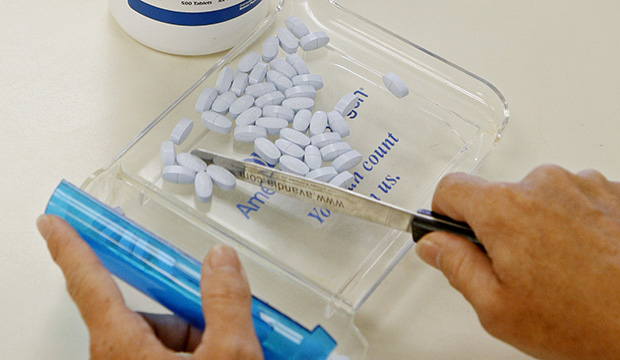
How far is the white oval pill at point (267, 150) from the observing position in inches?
28.8

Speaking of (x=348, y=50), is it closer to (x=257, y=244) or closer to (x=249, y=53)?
(x=249, y=53)

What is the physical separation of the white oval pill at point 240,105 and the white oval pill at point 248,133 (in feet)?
0.08

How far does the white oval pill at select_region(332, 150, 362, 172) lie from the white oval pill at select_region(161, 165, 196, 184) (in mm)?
151

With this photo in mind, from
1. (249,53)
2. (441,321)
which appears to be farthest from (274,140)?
(441,321)

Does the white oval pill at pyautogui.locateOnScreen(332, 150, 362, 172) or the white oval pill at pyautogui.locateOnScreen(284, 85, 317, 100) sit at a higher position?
the white oval pill at pyautogui.locateOnScreen(284, 85, 317, 100)

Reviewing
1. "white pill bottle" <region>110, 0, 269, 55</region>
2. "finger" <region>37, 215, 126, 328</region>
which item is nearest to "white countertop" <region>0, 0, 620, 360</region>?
"white pill bottle" <region>110, 0, 269, 55</region>

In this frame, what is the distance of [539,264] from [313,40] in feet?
1.34

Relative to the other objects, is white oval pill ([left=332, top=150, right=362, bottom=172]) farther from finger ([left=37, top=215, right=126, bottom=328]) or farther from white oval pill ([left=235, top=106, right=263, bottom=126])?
finger ([left=37, top=215, right=126, bottom=328])

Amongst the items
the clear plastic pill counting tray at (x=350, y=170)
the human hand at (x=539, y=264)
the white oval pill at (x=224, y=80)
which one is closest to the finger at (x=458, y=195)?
the human hand at (x=539, y=264)

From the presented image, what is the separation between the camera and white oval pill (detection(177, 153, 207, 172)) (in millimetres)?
714

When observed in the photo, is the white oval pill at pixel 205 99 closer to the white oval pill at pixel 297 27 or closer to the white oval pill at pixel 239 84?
the white oval pill at pixel 239 84

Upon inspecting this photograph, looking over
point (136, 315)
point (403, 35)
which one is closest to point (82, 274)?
point (136, 315)

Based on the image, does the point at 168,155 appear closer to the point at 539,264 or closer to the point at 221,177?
the point at 221,177

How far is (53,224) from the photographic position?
55 centimetres
